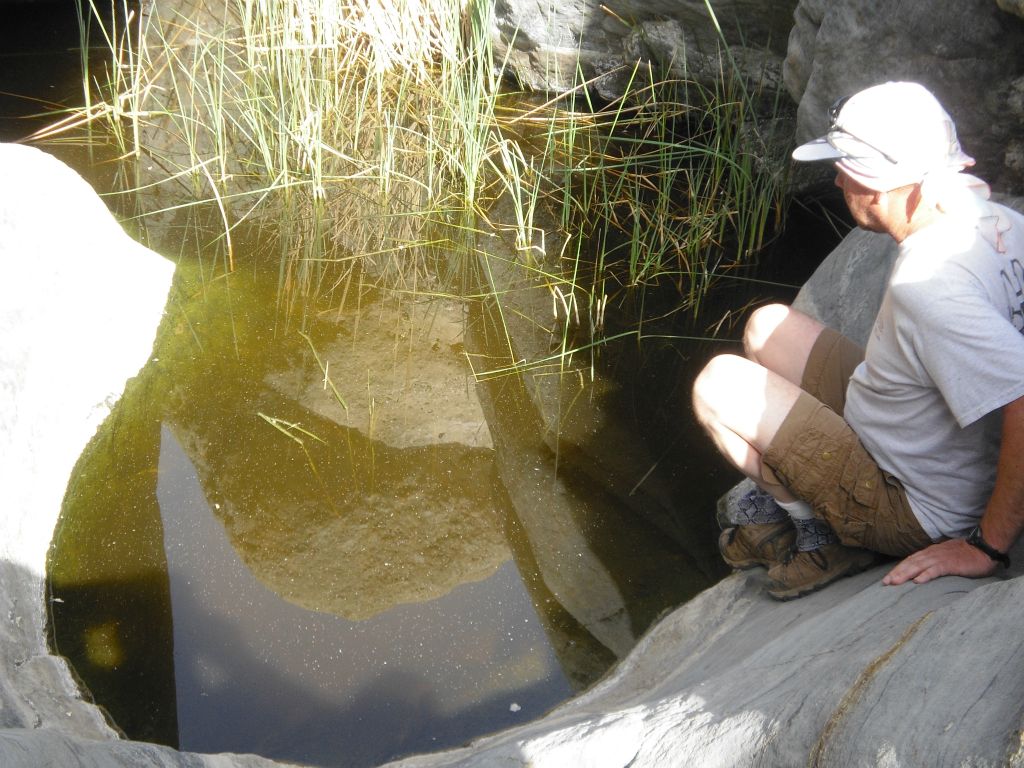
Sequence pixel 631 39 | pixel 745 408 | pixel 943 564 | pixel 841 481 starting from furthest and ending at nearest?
1. pixel 631 39
2. pixel 745 408
3. pixel 841 481
4. pixel 943 564

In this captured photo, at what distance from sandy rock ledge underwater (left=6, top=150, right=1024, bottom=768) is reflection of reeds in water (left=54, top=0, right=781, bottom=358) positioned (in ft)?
2.37

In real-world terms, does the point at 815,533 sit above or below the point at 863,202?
below

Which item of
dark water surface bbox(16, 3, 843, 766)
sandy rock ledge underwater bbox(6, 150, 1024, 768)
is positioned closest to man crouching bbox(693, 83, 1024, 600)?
sandy rock ledge underwater bbox(6, 150, 1024, 768)

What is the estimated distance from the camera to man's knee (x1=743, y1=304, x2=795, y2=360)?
2250 millimetres

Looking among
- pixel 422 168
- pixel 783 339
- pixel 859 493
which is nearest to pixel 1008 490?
pixel 859 493

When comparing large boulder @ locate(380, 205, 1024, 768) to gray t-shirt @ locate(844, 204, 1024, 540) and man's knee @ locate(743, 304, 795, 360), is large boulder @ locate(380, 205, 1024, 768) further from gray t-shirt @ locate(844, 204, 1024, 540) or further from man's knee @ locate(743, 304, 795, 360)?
man's knee @ locate(743, 304, 795, 360)

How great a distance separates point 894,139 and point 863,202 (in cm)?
13

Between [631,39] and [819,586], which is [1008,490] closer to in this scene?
[819,586]

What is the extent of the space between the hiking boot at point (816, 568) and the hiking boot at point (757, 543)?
0.07m

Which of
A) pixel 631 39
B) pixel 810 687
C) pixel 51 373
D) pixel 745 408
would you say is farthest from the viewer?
pixel 631 39

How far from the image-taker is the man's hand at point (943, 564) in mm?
1630

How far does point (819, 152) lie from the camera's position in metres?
1.87

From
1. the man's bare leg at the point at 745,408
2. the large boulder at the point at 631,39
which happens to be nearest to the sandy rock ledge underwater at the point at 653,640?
the man's bare leg at the point at 745,408

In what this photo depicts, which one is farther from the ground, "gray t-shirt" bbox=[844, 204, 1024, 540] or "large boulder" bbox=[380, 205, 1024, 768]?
"gray t-shirt" bbox=[844, 204, 1024, 540]
